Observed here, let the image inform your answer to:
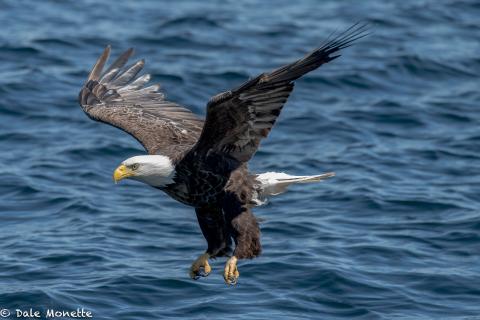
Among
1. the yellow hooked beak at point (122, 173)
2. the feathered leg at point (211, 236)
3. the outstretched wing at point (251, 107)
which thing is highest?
the outstretched wing at point (251, 107)

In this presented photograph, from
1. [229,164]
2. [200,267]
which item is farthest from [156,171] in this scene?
[200,267]

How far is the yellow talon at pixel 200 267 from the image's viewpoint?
9.36m

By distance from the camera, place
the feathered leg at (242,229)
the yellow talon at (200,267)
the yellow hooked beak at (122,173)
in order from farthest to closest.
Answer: the yellow talon at (200,267) → the feathered leg at (242,229) → the yellow hooked beak at (122,173)

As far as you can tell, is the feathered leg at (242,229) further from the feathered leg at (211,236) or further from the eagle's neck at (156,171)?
the eagle's neck at (156,171)

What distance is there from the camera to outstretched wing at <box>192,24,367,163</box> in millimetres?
7871

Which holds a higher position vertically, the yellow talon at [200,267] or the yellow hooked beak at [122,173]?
the yellow hooked beak at [122,173]

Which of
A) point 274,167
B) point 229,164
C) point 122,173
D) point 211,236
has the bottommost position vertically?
point 211,236

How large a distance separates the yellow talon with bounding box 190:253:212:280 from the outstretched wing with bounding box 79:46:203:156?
3.07 ft

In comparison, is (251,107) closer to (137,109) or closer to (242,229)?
(242,229)

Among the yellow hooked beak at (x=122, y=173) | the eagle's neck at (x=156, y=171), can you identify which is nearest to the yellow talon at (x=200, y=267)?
the eagle's neck at (x=156, y=171)

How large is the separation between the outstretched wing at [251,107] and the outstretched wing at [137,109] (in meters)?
0.62

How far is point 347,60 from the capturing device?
680 inches

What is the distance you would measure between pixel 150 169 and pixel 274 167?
4.49 meters

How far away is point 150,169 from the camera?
28.0 feet
